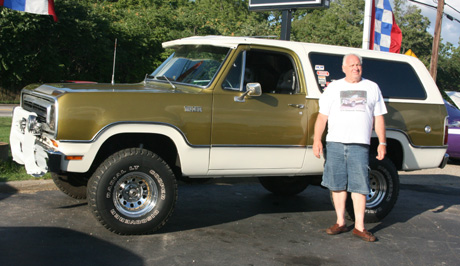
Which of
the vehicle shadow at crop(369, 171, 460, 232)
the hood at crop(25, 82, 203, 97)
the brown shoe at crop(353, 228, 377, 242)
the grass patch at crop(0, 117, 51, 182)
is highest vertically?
the hood at crop(25, 82, 203, 97)

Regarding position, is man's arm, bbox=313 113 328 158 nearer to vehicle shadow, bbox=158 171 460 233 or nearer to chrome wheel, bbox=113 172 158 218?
vehicle shadow, bbox=158 171 460 233

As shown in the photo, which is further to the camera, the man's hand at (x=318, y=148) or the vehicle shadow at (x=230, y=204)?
the vehicle shadow at (x=230, y=204)

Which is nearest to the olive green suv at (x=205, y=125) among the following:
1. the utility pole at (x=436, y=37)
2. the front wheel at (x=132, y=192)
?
the front wheel at (x=132, y=192)

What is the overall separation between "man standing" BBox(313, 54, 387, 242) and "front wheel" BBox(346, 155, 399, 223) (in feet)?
2.71

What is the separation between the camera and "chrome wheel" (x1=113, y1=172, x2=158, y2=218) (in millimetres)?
5273

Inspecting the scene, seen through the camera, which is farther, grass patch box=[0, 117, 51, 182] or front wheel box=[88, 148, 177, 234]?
grass patch box=[0, 117, 51, 182]

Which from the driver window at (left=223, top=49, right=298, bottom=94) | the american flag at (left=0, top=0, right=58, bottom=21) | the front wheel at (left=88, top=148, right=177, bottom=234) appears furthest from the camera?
the american flag at (left=0, top=0, right=58, bottom=21)

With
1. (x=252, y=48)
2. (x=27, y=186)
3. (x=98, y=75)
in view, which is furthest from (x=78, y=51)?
(x=252, y=48)

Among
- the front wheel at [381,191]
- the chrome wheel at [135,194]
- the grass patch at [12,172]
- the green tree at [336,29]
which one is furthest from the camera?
the green tree at [336,29]

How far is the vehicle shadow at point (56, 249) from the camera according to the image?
14.8ft

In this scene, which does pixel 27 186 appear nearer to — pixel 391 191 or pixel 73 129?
pixel 73 129

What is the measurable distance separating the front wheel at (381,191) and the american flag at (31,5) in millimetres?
6770

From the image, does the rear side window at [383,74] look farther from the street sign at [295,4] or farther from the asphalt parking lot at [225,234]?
the street sign at [295,4]

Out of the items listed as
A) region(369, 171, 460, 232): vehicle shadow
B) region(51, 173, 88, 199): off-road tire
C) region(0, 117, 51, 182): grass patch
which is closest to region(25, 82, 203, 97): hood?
region(51, 173, 88, 199): off-road tire
